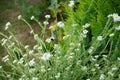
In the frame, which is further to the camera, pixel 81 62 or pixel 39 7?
pixel 39 7

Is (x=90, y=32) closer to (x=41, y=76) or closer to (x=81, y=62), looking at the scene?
(x=81, y=62)

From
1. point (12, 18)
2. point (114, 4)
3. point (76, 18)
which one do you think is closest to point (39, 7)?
point (12, 18)

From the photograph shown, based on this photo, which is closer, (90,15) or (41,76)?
(41,76)

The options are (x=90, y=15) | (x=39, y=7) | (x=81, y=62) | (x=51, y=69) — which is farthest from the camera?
(x=39, y=7)

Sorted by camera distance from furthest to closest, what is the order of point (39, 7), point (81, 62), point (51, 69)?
1. point (39, 7)
2. point (81, 62)
3. point (51, 69)

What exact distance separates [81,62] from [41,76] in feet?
1.30

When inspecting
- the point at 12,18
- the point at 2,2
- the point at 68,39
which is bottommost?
the point at 68,39

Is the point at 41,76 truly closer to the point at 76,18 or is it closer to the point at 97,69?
the point at 97,69

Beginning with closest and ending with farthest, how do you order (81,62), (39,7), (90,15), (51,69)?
(51,69), (81,62), (90,15), (39,7)

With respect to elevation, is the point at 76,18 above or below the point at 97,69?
above

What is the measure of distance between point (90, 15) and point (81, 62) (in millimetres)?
523

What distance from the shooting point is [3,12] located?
541 centimetres

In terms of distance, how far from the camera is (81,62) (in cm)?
302

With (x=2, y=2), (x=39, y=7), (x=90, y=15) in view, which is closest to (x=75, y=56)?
(x=90, y=15)
